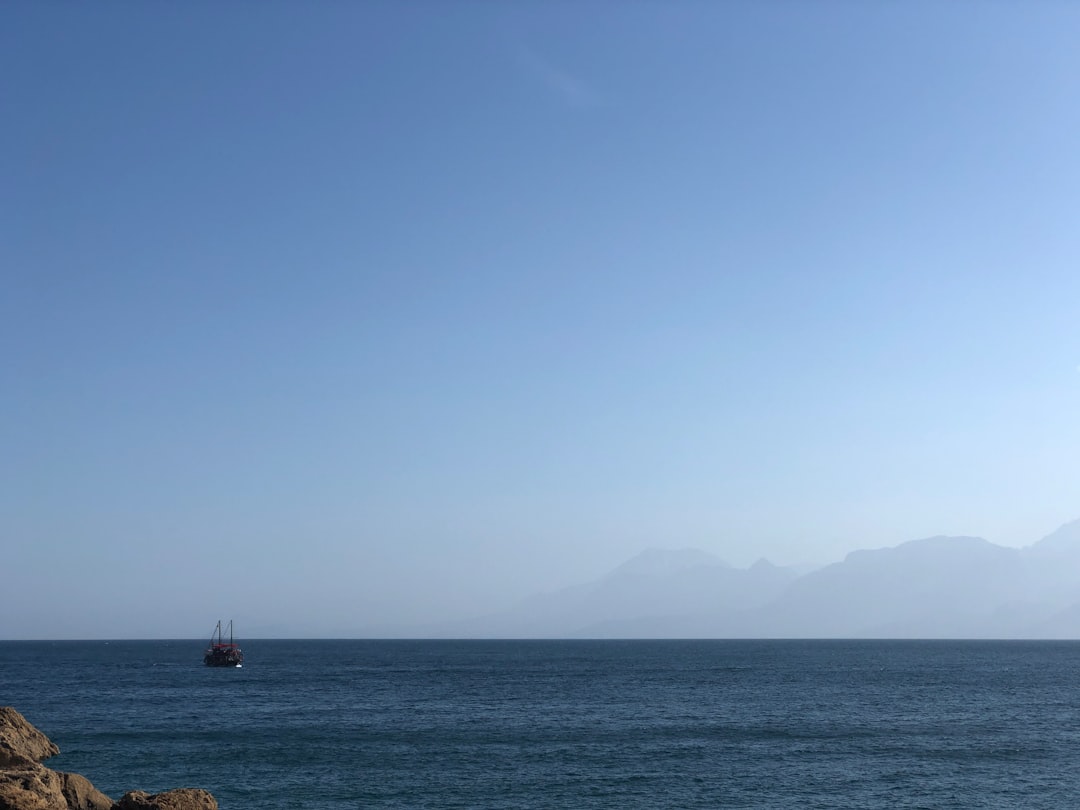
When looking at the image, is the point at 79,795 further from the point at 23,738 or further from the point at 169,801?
the point at 23,738

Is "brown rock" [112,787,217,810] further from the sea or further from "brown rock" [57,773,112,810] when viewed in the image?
the sea

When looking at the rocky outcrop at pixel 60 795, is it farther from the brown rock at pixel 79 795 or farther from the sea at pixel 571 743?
the sea at pixel 571 743

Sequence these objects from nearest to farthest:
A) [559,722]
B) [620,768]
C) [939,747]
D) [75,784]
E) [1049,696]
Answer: [75,784] < [620,768] < [939,747] < [559,722] < [1049,696]

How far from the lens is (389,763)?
5406 cm

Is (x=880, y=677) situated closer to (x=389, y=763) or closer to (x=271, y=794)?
(x=389, y=763)

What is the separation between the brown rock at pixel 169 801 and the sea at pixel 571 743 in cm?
1136

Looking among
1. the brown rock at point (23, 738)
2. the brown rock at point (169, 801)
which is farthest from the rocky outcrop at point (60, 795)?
the brown rock at point (23, 738)

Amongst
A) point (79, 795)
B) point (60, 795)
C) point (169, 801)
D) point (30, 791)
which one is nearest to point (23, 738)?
point (79, 795)

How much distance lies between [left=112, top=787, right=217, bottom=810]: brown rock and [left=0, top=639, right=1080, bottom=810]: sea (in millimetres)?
11360

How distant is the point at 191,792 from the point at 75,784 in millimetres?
7937

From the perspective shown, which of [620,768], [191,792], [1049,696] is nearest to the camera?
[191,792]

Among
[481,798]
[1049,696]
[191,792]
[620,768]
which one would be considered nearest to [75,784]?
[191,792]

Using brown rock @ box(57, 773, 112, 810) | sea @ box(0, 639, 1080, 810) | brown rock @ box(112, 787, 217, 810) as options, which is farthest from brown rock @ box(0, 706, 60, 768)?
brown rock @ box(112, 787, 217, 810)

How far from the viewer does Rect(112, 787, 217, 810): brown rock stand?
31.5m
